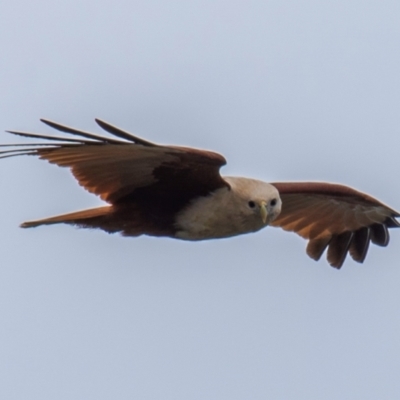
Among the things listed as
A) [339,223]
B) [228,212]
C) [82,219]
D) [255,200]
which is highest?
[255,200]

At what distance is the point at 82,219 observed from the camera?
10.1 metres

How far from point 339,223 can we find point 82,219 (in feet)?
10.9

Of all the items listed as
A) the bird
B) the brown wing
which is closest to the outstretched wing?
the bird

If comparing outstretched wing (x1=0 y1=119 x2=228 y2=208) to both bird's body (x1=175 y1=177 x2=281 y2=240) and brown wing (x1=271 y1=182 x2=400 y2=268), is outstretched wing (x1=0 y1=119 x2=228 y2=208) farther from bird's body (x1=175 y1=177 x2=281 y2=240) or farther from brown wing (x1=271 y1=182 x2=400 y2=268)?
brown wing (x1=271 y1=182 x2=400 y2=268)

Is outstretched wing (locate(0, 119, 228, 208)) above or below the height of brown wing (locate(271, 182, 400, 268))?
above

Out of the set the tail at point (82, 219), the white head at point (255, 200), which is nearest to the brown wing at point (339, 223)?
the white head at point (255, 200)

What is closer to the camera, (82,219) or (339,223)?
(82,219)

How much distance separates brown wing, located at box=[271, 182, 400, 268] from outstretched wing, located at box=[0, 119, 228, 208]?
2.27 m

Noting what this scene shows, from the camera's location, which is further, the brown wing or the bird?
the brown wing

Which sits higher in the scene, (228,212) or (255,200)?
(255,200)

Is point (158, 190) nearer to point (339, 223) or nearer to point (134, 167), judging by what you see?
point (134, 167)

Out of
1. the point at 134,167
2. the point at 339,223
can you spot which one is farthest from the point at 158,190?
the point at 339,223

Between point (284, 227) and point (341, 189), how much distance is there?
837 millimetres

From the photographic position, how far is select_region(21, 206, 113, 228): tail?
33.1 feet
